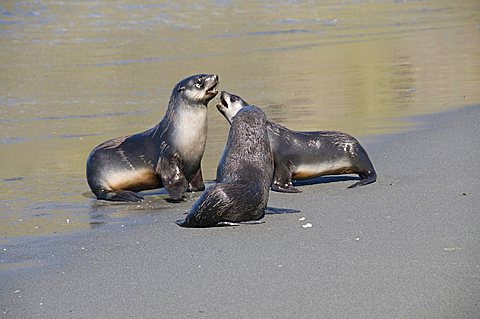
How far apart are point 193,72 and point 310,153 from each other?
6502mm

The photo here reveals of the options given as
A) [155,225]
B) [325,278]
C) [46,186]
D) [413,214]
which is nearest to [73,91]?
[46,186]

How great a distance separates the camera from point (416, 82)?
13.0 metres

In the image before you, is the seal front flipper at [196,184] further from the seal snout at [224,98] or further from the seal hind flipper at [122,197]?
the seal snout at [224,98]

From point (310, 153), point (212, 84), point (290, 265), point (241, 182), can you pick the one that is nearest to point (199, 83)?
point (212, 84)

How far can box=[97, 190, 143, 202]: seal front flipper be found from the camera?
818 centimetres

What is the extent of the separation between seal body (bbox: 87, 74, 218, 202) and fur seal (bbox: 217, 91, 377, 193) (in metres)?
0.23

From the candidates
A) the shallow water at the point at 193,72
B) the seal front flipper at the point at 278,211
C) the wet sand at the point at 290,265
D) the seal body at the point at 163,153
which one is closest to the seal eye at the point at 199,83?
the seal body at the point at 163,153

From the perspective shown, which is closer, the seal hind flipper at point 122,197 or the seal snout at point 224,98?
the seal hind flipper at point 122,197

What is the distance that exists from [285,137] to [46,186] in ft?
6.30

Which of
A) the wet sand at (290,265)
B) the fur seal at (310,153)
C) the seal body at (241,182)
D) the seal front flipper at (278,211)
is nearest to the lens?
the wet sand at (290,265)

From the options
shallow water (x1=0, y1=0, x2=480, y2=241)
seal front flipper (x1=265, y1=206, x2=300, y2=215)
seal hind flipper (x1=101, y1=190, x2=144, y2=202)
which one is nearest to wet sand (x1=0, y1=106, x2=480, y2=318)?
seal front flipper (x1=265, y1=206, x2=300, y2=215)

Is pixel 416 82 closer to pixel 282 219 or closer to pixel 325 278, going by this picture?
pixel 282 219

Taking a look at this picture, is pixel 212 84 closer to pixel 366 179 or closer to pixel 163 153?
pixel 163 153

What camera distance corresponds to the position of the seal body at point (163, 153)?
8414 mm
